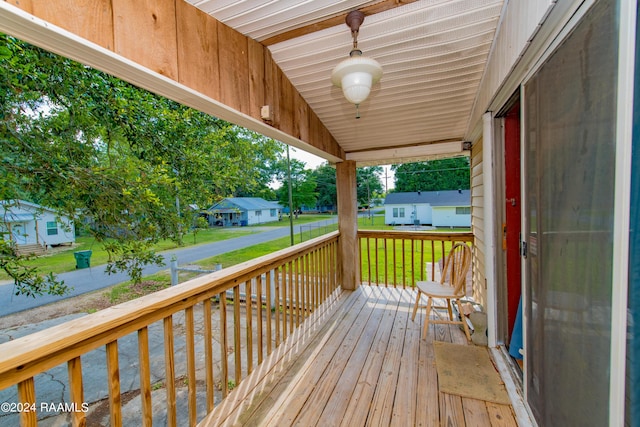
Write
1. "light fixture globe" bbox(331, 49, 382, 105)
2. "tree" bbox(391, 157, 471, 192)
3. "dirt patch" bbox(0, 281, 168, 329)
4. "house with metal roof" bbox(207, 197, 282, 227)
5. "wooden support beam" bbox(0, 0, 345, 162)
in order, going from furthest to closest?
"house with metal roof" bbox(207, 197, 282, 227) → "tree" bbox(391, 157, 471, 192) → "dirt patch" bbox(0, 281, 168, 329) → "light fixture globe" bbox(331, 49, 382, 105) → "wooden support beam" bbox(0, 0, 345, 162)

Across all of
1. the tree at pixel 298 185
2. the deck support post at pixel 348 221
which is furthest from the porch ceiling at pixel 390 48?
the tree at pixel 298 185

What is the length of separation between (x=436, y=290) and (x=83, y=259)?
1076 cm

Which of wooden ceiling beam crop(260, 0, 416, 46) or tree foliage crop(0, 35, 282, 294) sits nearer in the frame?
wooden ceiling beam crop(260, 0, 416, 46)

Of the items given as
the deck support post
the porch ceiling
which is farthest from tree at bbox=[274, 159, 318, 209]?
the porch ceiling

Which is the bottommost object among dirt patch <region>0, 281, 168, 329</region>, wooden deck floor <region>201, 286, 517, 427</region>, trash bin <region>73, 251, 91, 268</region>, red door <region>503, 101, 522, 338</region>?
dirt patch <region>0, 281, 168, 329</region>

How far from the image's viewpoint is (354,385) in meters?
1.93

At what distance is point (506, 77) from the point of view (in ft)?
5.27

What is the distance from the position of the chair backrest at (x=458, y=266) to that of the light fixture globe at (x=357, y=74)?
1.85 metres

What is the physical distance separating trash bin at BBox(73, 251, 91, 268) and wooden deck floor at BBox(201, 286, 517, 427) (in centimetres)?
941

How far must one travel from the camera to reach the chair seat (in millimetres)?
2525

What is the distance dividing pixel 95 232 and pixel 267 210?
23.8 metres

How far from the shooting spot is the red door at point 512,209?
2158 mm

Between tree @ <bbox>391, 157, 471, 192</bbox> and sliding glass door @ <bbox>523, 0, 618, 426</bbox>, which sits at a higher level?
tree @ <bbox>391, 157, 471, 192</bbox>

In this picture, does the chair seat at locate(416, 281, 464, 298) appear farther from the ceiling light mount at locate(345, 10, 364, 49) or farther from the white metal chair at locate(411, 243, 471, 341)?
the ceiling light mount at locate(345, 10, 364, 49)
